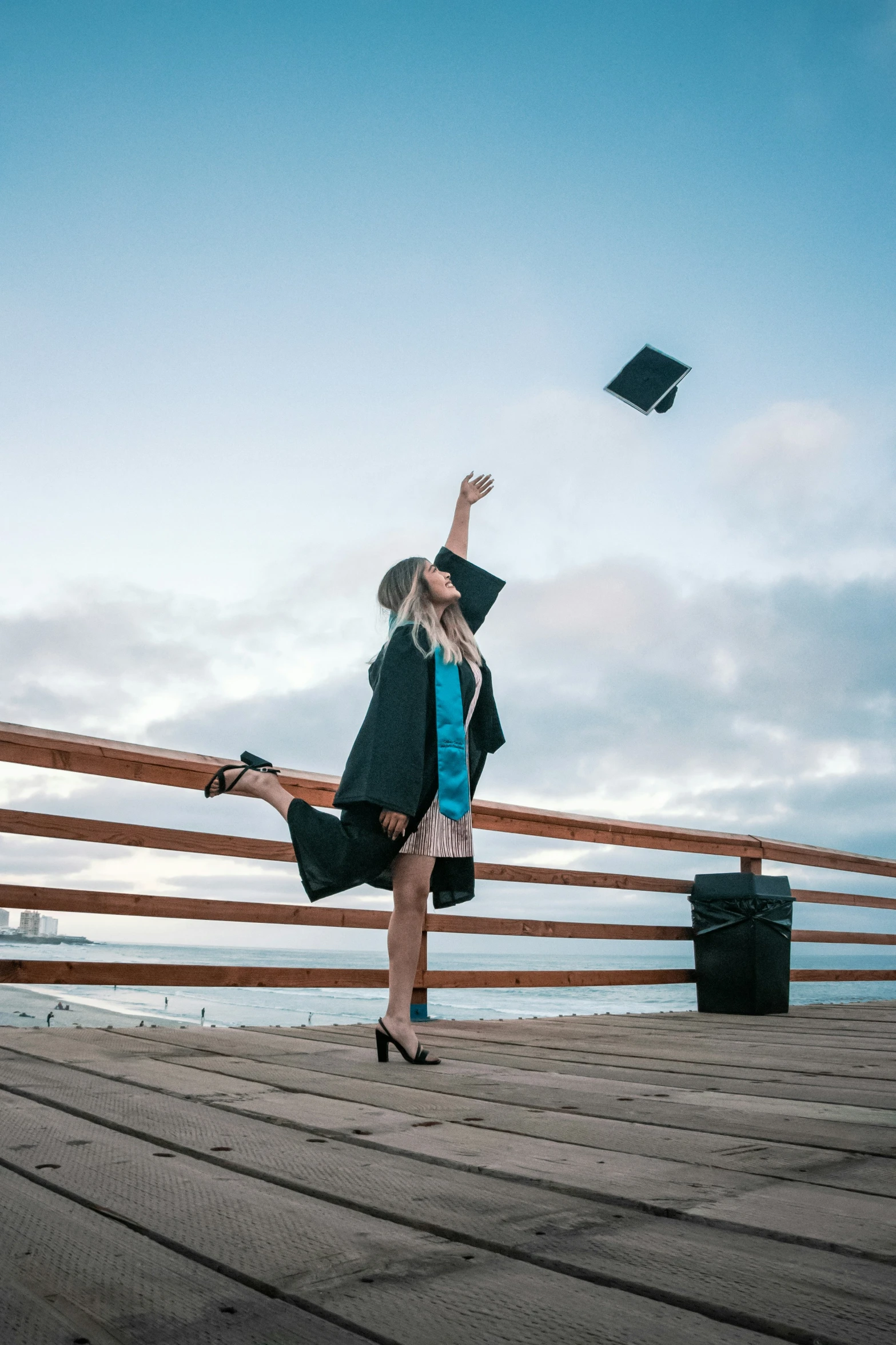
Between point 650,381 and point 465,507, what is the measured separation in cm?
284

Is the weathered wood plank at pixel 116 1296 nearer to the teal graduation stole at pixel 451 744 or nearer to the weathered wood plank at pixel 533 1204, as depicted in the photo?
the weathered wood plank at pixel 533 1204

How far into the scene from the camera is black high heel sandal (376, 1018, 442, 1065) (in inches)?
106

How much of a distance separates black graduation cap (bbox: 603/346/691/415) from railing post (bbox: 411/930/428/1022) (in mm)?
3339

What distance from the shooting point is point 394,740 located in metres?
2.72

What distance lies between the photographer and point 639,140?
33.6 ft

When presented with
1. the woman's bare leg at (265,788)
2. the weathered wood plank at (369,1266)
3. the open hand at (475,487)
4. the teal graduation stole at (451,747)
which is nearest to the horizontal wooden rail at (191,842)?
the woman's bare leg at (265,788)

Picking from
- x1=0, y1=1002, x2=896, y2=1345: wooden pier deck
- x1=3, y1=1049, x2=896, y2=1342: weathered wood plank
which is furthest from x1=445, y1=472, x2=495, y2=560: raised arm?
x1=3, y1=1049, x2=896, y2=1342: weathered wood plank

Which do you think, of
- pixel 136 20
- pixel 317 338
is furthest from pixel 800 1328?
pixel 317 338

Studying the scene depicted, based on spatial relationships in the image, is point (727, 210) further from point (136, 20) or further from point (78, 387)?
point (78, 387)

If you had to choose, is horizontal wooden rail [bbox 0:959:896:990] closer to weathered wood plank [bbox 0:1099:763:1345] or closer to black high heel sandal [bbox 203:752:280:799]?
black high heel sandal [bbox 203:752:280:799]

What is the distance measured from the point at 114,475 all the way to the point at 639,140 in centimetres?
798

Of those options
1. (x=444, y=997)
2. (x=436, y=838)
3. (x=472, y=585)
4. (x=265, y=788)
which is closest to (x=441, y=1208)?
(x=436, y=838)

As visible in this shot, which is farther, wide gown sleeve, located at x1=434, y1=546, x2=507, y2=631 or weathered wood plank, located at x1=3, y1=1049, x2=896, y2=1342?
wide gown sleeve, located at x1=434, y1=546, x2=507, y2=631

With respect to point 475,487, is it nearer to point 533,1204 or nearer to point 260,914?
point 260,914
